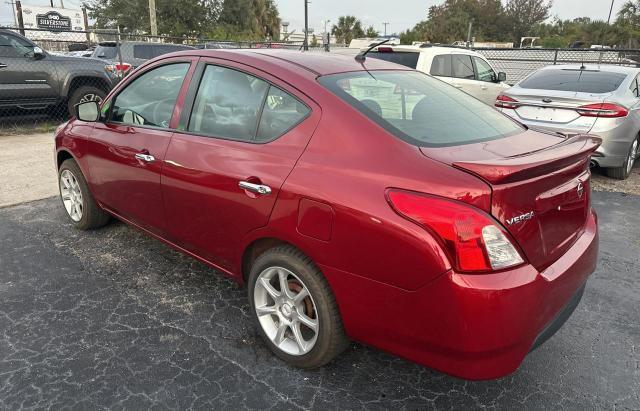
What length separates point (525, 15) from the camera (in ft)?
217

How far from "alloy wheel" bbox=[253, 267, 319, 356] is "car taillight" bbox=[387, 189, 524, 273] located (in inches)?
30.5

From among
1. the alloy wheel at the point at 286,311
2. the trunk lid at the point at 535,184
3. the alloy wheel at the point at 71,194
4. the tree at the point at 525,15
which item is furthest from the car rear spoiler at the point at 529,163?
the tree at the point at 525,15

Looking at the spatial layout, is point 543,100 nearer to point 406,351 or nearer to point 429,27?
point 406,351

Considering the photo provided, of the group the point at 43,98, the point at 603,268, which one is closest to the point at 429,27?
the point at 43,98

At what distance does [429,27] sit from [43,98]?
6296 cm

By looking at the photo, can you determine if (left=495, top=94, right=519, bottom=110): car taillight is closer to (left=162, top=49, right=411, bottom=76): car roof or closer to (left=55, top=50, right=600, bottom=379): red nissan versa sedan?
(left=55, top=50, right=600, bottom=379): red nissan versa sedan

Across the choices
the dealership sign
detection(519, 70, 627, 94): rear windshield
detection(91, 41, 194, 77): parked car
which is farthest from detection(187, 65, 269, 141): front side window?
the dealership sign

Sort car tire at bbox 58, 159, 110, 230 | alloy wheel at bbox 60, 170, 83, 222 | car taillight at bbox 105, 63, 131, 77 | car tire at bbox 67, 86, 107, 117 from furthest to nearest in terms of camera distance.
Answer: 1. car taillight at bbox 105, 63, 131, 77
2. car tire at bbox 67, 86, 107, 117
3. alloy wheel at bbox 60, 170, 83, 222
4. car tire at bbox 58, 159, 110, 230

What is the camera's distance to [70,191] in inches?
174

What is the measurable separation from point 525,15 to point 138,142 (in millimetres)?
73971

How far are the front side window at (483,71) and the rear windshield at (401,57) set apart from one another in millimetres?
1792

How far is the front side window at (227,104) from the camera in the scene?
265 cm

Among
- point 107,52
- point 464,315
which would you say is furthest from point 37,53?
point 464,315

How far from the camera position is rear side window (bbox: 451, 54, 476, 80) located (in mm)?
8653
